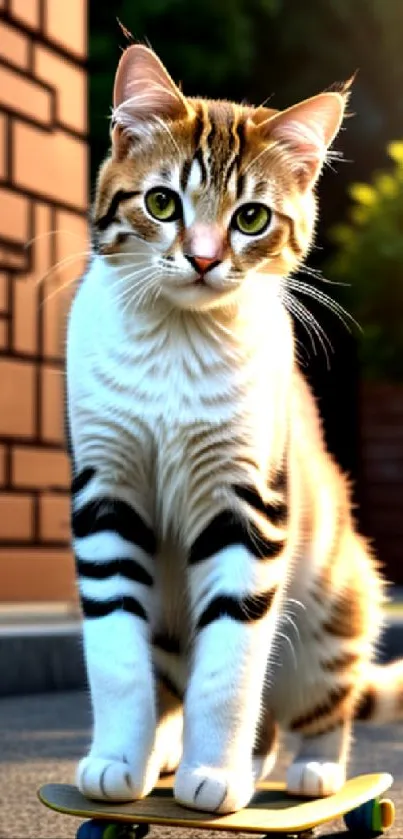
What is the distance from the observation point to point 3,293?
24.3 feet

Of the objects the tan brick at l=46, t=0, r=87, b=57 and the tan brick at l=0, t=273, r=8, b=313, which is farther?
the tan brick at l=46, t=0, r=87, b=57

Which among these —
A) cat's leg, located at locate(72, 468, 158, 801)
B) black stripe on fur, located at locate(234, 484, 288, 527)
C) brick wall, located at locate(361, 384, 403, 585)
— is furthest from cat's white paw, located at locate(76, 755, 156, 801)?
brick wall, located at locate(361, 384, 403, 585)

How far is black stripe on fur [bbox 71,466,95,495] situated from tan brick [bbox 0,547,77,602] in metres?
5.09

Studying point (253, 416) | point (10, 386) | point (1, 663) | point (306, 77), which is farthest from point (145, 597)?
point (306, 77)

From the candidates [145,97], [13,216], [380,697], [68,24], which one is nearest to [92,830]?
[380,697]

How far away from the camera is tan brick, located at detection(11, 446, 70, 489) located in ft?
24.4

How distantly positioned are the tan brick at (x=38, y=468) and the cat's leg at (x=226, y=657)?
17.2ft

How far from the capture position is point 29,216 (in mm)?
7527

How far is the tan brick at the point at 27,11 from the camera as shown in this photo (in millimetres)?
7387

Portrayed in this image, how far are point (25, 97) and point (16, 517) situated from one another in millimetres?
2193

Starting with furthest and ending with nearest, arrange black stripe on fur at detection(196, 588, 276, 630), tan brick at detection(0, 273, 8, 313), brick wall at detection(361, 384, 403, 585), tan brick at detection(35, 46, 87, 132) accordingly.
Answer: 1. brick wall at detection(361, 384, 403, 585)
2. tan brick at detection(35, 46, 87, 132)
3. tan brick at detection(0, 273, 8, 313)
4. black stripe on fur at detection(196, 588, 276, 630)

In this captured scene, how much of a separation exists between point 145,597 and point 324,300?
0.55 meters

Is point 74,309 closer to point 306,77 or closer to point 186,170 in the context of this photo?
point 186,170

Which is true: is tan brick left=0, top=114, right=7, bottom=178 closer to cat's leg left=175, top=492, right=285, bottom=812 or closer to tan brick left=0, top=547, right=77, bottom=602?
tan brick left=0, top=547, right=77, bottom=602
